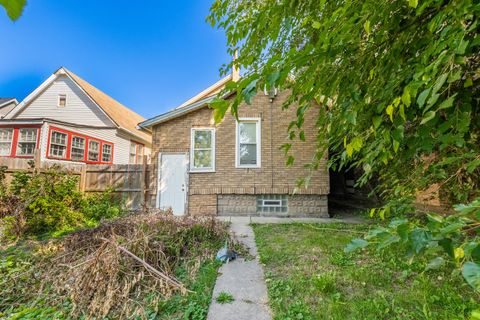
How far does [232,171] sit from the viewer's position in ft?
24.0

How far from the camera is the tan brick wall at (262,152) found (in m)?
7.21

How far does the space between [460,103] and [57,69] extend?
59.2 feet

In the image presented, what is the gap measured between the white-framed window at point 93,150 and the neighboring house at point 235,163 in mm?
7168

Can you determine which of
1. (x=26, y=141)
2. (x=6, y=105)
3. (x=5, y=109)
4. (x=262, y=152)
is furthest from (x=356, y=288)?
(x=6, y=105)

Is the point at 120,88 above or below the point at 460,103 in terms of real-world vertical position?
above

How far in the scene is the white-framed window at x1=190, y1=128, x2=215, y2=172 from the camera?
7.43 m

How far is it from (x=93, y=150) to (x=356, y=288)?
1417cm

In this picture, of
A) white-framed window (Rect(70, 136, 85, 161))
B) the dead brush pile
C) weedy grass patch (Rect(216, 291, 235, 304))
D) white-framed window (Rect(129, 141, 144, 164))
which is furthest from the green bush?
white-framed window (Rect(129, 141, 144, 164))

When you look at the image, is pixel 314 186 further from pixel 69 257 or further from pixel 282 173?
pixel 69 257

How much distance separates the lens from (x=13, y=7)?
53 cm

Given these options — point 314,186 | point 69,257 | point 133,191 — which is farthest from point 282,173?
point 69,257

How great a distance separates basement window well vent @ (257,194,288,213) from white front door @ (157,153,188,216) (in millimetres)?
2597

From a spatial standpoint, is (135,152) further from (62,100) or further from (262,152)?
(262,152)

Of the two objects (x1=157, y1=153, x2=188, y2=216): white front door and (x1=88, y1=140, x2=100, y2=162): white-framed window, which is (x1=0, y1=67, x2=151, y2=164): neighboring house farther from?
(x1=157, y1=153, x2=188, y2=216): white front door
